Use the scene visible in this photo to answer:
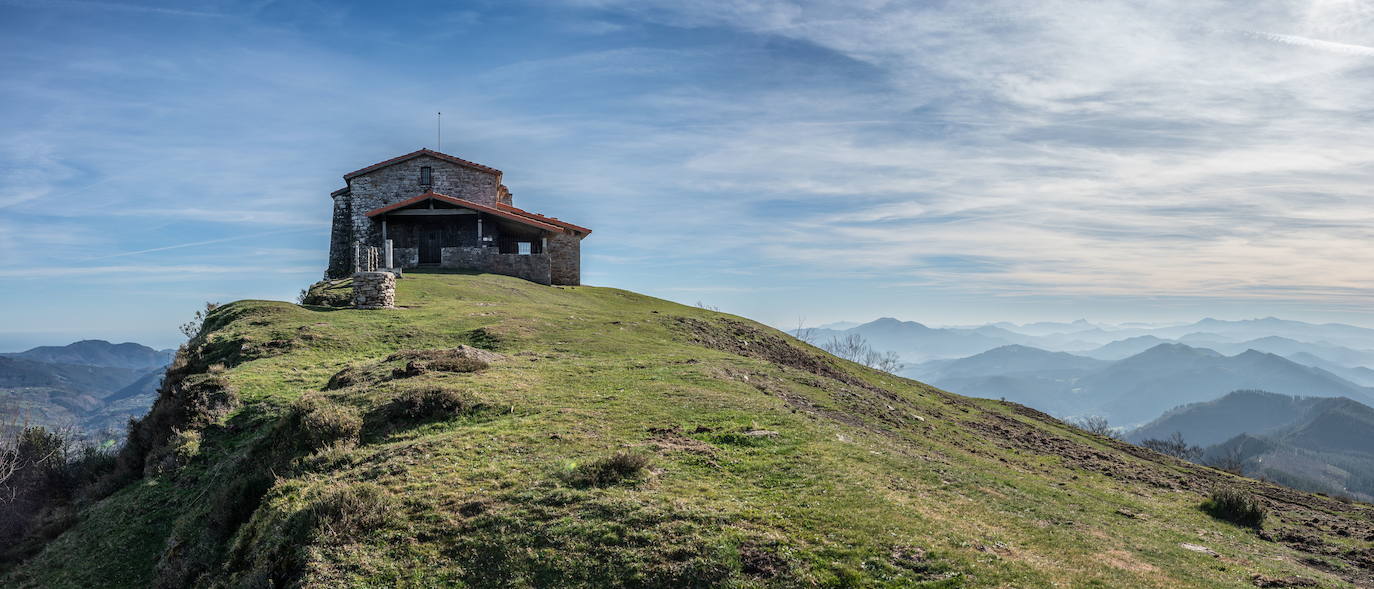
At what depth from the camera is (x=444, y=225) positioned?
5331 cm

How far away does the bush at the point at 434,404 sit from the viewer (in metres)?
15.8

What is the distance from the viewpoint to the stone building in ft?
168

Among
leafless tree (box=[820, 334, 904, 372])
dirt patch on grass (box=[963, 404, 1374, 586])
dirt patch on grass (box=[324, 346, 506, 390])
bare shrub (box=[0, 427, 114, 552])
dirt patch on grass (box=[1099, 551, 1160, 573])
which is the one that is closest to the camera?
dirt patch on grass (box=[1099, 551, 1160, 573])

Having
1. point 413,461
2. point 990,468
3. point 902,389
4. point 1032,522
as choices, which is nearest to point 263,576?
point 413,461

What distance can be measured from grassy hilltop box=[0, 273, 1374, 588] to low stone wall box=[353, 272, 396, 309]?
5.77 metres

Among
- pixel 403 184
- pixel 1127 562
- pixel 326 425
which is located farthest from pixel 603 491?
pixel 403 184

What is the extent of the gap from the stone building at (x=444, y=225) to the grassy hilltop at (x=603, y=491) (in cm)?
2566

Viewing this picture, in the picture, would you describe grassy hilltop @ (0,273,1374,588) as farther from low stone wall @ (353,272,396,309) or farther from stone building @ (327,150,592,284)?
stone building @ (327,150,592,284)

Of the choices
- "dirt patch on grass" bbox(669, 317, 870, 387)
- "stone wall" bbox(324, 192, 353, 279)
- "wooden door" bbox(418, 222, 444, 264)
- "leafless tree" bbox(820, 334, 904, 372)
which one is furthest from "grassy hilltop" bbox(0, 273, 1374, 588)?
"leafless tree" bbox(820, 334, 904, 372)

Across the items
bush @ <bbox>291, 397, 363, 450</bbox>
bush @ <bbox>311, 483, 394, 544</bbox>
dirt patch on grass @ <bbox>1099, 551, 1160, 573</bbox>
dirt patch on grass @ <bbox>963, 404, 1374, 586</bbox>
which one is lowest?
dirt patch on grass @ <bbox>963, 404, 1374, 586</bbox>

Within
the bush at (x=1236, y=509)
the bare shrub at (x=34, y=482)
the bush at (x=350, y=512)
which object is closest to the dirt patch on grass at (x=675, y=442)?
the bush at (x=350, y=512)

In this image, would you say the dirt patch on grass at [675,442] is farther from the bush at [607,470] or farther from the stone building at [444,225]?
the stone building at [444,225]

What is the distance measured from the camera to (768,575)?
28.0 ft

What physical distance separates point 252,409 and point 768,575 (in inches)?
657
